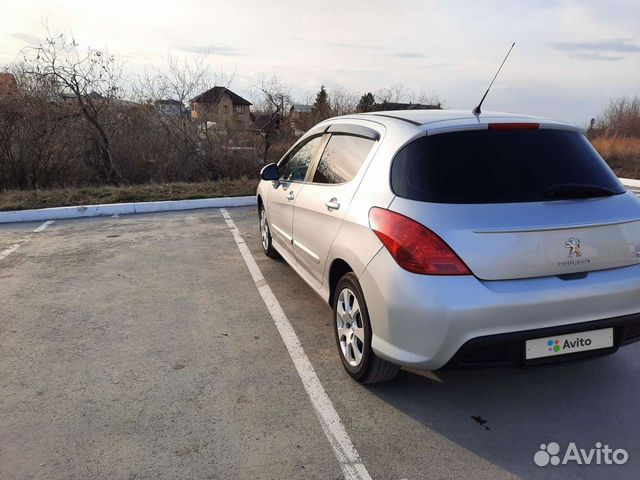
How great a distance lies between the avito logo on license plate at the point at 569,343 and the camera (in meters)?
2.50

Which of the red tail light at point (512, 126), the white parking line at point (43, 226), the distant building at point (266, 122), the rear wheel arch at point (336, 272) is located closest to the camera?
the red tail light at point (512, 126)

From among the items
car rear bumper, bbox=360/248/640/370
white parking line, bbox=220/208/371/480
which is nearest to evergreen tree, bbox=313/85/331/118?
white parking line, bbox=220/208/371/480

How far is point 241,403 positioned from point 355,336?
0.83 m

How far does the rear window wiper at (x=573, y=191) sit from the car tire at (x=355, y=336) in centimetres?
124

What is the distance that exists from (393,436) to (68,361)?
7.96 ft

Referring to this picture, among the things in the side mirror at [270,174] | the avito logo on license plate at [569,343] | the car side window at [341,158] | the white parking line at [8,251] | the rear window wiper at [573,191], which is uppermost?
the car side window at [341,158]

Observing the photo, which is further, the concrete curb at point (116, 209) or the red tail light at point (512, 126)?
the concrete curb at point (116, 209)

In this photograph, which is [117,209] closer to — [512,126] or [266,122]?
[266,122]

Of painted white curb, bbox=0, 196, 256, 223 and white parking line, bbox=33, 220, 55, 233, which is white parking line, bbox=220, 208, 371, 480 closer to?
white parking line, bbox=33, 220, 55, 233

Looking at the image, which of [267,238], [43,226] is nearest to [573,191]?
[267,238]

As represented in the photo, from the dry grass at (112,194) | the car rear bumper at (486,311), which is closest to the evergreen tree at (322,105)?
the dry grass at (112,194)

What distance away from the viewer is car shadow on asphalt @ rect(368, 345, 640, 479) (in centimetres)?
245

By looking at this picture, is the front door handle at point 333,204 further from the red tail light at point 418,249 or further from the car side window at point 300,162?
the car side window at point 300,162

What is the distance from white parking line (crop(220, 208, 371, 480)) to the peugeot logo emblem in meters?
1.57
